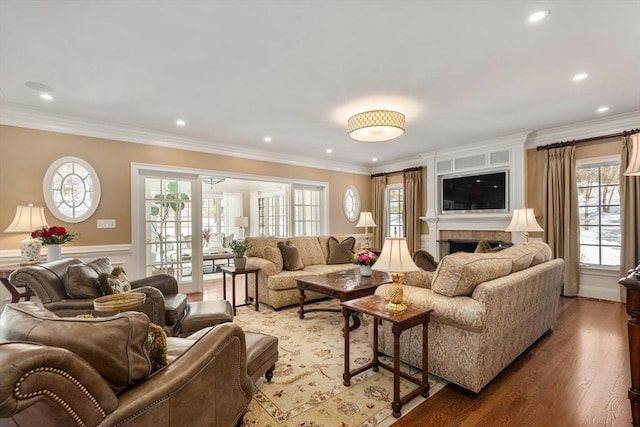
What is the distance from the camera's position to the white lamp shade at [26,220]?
3.45 m

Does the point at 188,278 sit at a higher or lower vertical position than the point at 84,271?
lower

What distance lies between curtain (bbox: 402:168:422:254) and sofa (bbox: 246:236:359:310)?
171 centimetres

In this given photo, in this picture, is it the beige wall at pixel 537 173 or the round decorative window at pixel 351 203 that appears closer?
the beige wall at pixel 537 173

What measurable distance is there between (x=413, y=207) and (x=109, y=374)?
6397mm

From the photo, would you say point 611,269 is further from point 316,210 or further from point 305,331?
point 316,210

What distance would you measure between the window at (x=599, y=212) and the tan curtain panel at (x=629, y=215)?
208 mm

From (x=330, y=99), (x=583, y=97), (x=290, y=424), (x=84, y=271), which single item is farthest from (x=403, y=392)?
(x=583, y=97)

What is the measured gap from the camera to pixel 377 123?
3.49 m

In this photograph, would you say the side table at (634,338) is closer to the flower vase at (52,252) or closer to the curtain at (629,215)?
the curtain at (629,215)

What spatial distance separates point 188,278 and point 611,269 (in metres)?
6.57

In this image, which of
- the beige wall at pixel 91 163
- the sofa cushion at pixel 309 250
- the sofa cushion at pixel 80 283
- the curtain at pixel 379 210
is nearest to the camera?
the sofa cushion at pixel 80 283

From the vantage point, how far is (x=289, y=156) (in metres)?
6.35

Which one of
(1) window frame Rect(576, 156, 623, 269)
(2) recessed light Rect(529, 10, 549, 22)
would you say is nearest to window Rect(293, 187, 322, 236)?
(1) window frame Rect(576, 156, 623, 269)

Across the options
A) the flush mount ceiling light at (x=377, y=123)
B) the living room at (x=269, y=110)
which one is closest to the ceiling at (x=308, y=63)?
the living room at (x=269, y=110)
